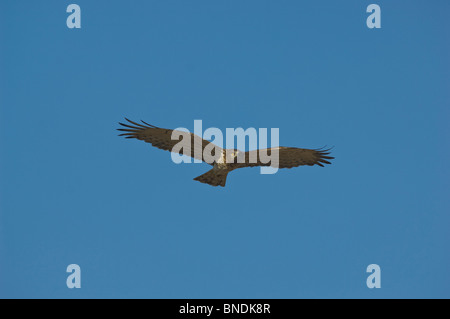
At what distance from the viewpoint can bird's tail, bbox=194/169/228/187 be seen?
11.6 m

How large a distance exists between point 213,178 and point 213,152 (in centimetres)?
53

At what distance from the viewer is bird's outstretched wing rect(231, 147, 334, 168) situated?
11.8 m

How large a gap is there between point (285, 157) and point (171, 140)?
8.13ft

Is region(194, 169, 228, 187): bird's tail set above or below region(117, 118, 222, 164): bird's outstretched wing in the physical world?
below

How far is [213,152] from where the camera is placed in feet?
38.2

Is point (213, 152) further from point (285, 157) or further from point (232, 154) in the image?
point (285, 157)

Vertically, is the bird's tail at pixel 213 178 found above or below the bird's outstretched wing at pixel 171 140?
below

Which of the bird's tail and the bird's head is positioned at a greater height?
the bird's head

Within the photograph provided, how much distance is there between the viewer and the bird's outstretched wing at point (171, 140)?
11500 mm

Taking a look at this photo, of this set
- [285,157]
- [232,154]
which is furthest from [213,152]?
[285,157]

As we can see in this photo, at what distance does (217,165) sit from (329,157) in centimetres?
255

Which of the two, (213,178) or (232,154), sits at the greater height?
(232,154)
